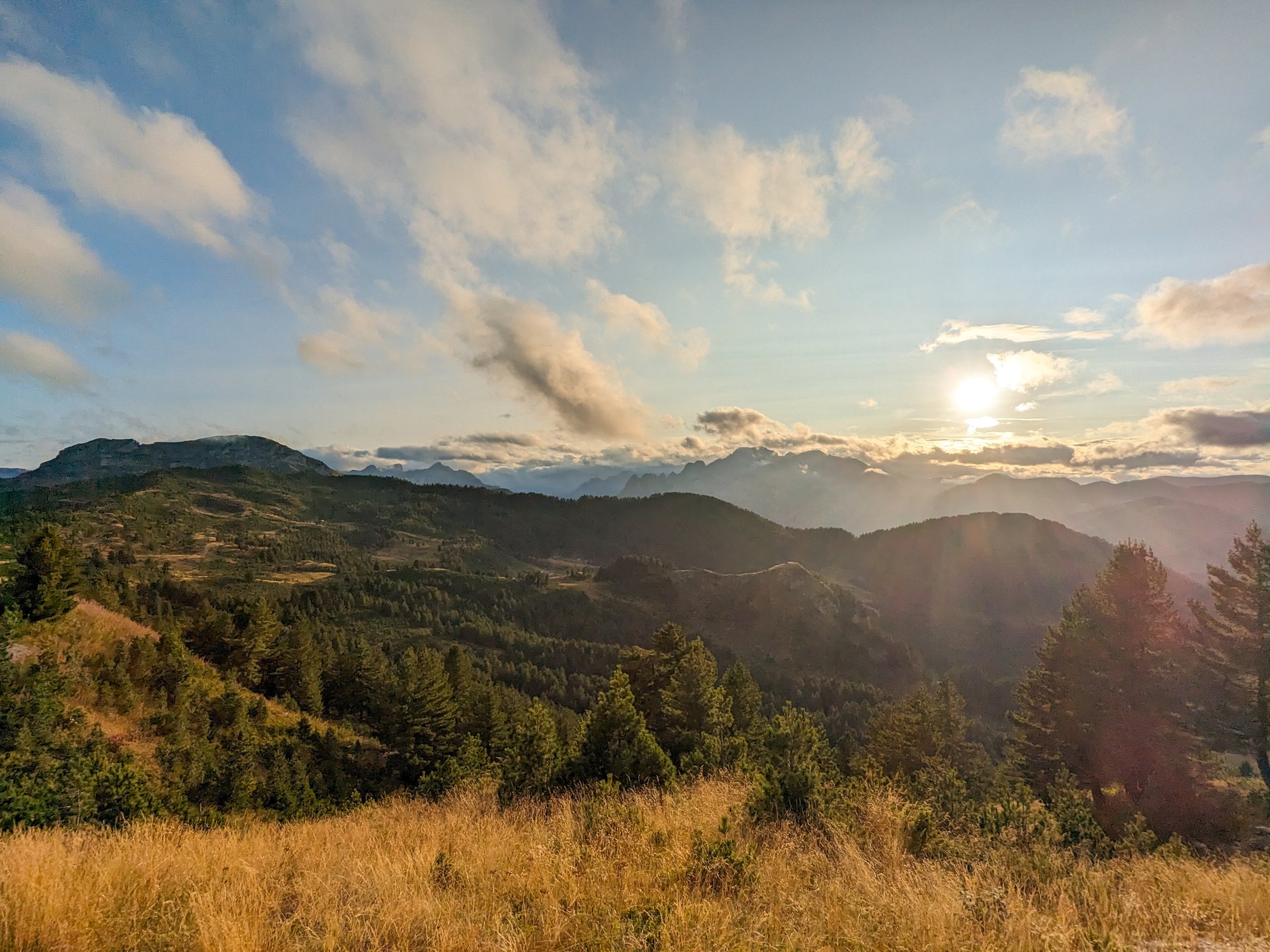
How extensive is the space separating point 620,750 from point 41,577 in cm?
3452

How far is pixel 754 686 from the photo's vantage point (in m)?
46.3

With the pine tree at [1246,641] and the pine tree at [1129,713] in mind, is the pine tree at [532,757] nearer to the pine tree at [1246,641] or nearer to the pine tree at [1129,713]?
the pine tree at [1129,713]

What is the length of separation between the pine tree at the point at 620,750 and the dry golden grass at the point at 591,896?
7202mm

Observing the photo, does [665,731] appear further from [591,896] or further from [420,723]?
[591,896]

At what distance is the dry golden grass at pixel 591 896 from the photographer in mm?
5289

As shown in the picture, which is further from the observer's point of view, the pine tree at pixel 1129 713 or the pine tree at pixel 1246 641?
the pine tree at pixel 1129 713

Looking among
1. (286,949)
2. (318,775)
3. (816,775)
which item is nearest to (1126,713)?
(816,775)

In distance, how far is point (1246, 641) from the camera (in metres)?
26.4

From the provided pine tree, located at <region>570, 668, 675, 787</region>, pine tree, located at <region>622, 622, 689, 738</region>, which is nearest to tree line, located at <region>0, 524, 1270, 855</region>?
pine tree, located at <region>570, 668, 675, 787</region>

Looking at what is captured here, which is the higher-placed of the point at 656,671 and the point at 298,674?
the point at 656,671

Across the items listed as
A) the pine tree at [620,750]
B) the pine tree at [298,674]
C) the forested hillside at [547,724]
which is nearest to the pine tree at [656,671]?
the forested hillside at [547,724]

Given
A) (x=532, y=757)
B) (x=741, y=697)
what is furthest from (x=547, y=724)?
(x=741, y=697)

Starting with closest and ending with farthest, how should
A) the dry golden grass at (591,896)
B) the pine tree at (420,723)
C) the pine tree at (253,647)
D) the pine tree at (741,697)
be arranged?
the dry golden grass at (591,896) < the pine tree at (420,723) < the pine tree at (741,697) < the pine tree at (253,647)

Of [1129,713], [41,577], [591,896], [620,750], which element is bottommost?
[1129,713]
